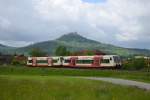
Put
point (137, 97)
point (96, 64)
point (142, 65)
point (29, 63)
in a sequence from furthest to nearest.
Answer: point (29, 63) < point (142, 65) < point (96, 64) < point (137, 97)

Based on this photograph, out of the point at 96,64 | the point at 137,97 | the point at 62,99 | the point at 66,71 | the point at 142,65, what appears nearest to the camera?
the point at 62,99

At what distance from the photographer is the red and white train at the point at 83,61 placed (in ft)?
253

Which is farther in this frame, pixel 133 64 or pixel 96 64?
pixel 133 64

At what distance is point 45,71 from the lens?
224 ft

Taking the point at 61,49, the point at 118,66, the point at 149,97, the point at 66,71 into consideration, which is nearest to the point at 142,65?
the point at 118,66

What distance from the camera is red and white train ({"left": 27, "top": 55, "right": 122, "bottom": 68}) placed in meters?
77.1

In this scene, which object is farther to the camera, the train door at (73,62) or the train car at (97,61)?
the train door at (73,62)

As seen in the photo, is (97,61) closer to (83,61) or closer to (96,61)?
(96,61)

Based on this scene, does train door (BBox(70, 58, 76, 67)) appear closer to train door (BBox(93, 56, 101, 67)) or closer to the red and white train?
the red and white train

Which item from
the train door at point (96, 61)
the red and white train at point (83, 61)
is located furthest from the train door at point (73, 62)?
the train door at point (96, 61)

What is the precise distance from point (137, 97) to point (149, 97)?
35.7 inches

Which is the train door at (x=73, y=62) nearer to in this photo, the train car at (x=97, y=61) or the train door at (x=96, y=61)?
the train car at (x=97, y=61)

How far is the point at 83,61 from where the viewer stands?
82.6 metres

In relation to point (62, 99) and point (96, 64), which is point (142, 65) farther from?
point (62, 99)
